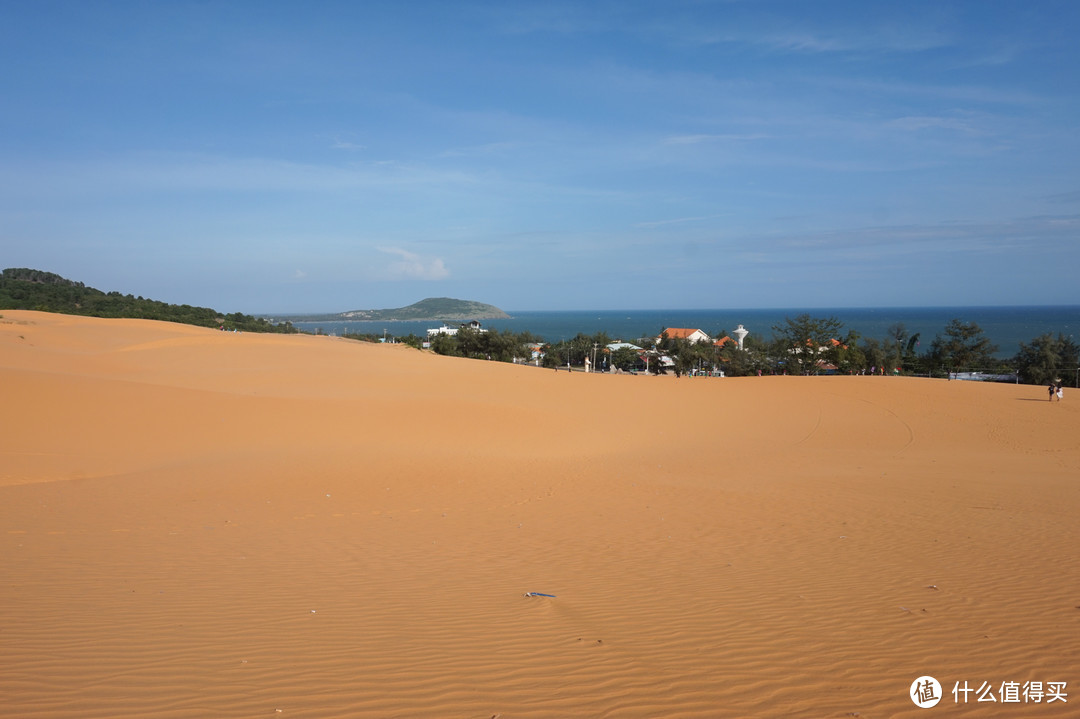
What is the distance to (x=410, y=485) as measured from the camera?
1270cm

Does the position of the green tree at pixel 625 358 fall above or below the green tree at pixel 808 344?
below

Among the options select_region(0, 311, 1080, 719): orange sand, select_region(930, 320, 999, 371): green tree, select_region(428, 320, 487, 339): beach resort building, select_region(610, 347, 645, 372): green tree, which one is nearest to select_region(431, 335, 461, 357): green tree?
select_region(428, 320, 487, 339): beach resort building

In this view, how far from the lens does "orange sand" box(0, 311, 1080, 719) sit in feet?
14.2

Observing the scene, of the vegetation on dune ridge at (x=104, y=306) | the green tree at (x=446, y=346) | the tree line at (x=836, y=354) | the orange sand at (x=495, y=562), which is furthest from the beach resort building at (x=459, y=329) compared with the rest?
the orange sand at (x=495, y=562)

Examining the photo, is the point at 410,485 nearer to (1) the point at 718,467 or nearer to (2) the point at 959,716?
(1) the point at 718,467

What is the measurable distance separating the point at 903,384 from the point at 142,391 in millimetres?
31811

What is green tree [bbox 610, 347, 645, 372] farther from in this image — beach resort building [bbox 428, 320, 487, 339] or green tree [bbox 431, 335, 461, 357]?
green tree [bbox 431, 335, 461, 357]

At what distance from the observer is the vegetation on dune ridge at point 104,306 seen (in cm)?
5759

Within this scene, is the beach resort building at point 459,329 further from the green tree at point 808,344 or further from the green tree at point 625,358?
Answer: the green tree at point 808,344

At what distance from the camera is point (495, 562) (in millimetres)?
7785

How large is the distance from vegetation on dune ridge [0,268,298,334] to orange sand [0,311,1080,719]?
44118mm

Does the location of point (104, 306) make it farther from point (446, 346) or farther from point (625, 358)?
point (625, 358)

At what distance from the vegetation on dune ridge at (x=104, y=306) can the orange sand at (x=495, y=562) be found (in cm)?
4412

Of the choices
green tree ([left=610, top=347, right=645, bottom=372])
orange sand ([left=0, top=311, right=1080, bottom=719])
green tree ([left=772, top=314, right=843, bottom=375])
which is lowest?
orange sand ([left=0, top=311, right=1080, bottom=719])
